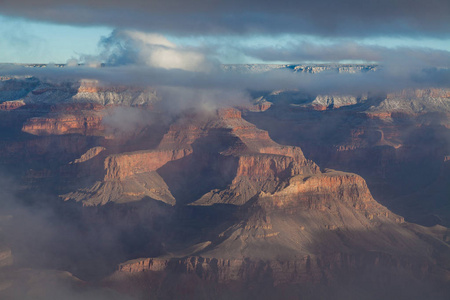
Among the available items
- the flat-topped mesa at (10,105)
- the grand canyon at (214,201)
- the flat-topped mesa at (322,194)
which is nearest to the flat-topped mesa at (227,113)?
the grand canyon at (214,201)

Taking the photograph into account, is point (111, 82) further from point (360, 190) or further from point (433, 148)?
point (360, 190)

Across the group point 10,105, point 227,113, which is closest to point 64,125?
point 10,105

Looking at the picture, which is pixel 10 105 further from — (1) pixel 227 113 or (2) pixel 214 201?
(2) pixel 214 201

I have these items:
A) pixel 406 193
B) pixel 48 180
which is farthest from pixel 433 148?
pixel 48 180

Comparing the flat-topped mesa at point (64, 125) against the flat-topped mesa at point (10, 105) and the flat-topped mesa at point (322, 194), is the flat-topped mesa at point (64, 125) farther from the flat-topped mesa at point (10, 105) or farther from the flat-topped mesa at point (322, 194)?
the flat-topped mesa at point (322, 194)

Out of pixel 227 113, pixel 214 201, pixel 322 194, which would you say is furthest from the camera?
pixel 227 113

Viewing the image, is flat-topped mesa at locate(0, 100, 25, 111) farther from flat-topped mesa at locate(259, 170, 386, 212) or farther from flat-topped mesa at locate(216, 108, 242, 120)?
flat-topped mesa at locate(259, 170, 386, 212)

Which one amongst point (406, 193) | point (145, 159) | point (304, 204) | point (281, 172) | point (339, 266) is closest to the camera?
point (339, 266)

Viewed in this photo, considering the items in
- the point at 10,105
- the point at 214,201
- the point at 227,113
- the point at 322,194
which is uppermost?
the point at 227,113
